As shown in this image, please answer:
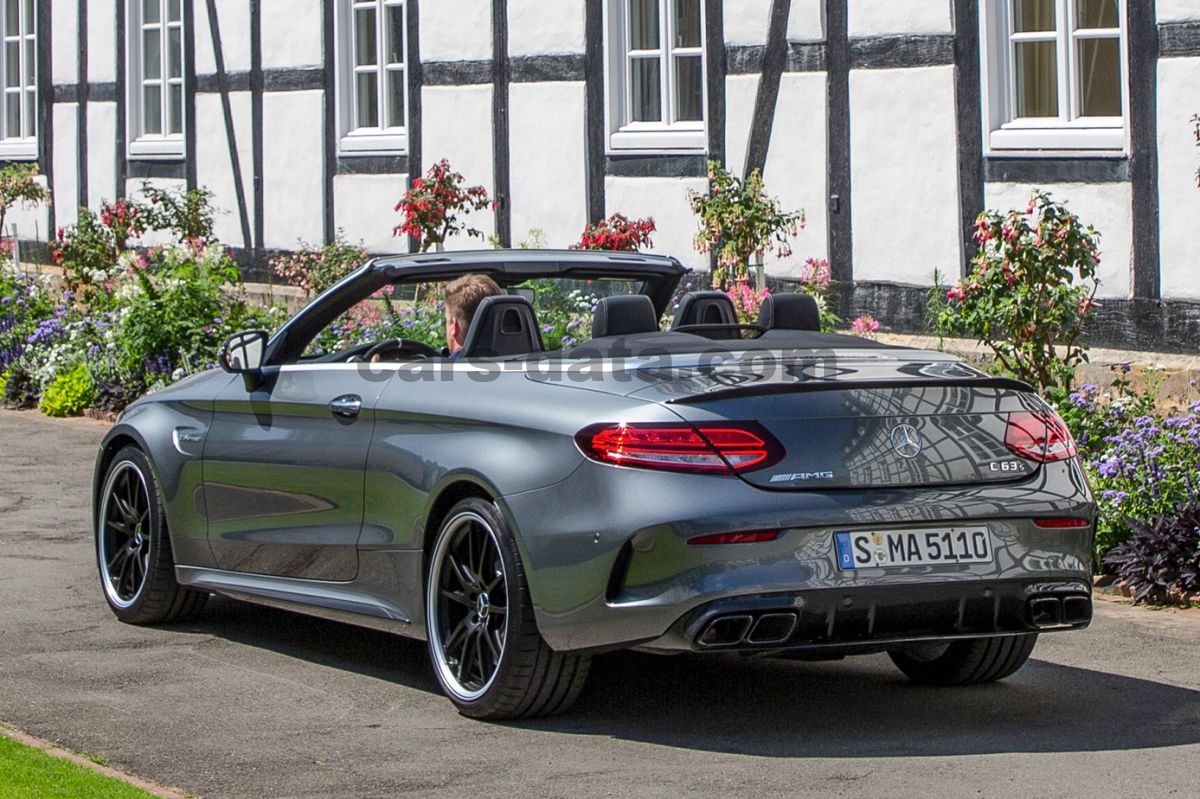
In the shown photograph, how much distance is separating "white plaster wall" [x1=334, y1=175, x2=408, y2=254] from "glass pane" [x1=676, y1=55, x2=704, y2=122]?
11.1ft

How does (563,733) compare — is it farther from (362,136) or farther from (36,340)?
(362,136)

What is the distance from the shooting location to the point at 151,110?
23625 mm

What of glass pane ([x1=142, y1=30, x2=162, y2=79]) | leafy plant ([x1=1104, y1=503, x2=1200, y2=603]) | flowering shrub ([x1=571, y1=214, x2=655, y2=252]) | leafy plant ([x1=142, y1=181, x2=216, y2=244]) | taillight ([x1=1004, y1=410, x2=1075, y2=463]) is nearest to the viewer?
taillight ([x1=1004, y1=410, x2=1075, y2=463])

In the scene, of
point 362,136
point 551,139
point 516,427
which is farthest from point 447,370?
point 362,136

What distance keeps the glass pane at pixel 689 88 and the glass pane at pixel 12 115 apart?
41.4ft

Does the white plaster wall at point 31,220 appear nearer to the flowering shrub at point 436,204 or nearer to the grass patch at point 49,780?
the flowering shrub at point 436,204

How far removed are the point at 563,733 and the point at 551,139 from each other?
454 inches

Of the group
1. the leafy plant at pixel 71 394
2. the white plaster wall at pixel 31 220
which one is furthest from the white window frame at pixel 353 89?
the white plaster wall at pixel 31 220

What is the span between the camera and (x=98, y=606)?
8.67 metres

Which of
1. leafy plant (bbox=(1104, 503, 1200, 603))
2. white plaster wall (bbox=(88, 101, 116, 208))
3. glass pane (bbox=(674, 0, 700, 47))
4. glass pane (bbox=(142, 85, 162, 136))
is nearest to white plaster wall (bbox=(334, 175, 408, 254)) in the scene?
glass pane (bbox=(674, 0, 700, 47))

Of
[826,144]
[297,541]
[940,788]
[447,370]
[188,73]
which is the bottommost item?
[940,788]

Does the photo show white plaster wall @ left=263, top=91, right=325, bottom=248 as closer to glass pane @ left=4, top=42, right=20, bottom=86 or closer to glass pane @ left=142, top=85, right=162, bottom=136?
glass pane @ left=142, top=85, right=162, bottom=136

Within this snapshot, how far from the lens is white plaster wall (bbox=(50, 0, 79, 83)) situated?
2473cm

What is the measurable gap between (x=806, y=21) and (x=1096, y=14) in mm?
2287
